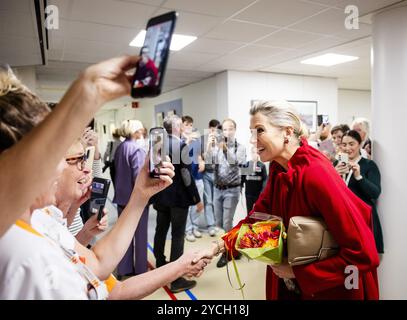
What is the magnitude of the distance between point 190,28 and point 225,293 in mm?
2862

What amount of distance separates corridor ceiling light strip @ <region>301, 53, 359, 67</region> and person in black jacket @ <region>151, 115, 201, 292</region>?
3.29 metres

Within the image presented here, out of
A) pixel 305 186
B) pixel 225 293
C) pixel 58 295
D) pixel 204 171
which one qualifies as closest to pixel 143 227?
pixel 225 293

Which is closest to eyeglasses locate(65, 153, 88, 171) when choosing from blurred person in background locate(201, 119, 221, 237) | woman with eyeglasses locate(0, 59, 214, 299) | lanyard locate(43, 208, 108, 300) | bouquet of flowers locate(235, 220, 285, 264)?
woman with eyeglasses locate(0, 59, 214, 299)

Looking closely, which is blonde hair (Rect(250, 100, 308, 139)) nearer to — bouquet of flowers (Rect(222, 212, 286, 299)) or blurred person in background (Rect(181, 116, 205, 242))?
bouquet of flowers (Rect(222, 212, 286, 299))

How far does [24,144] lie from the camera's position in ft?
1.63

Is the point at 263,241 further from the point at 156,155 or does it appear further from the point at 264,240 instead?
the point at 156,155

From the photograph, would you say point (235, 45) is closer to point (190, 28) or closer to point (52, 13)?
point (190, 28)

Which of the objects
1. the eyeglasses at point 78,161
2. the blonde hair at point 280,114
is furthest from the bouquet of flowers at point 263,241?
the eyeglasses at point 78,161

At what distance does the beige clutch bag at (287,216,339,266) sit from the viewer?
4.20ft

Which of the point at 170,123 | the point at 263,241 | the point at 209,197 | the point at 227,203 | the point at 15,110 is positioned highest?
the point at 170,123

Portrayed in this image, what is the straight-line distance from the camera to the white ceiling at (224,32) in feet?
9.81

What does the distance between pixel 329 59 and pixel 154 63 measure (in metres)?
5.49

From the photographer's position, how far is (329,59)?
5.37 metres

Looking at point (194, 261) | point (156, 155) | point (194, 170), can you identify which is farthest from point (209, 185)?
point (156, 155)
